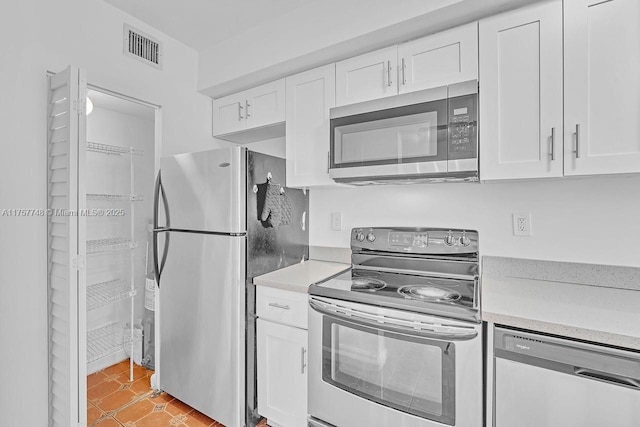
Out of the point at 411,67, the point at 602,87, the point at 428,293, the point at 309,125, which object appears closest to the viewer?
the point at 602,87

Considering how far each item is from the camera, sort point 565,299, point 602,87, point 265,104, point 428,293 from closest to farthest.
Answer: point 602,87 → point 565,299 → point 428,293 → point 265,104

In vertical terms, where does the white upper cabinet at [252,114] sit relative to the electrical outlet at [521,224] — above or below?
above

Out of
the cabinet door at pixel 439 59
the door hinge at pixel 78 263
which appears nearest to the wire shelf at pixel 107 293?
the door hinge at pixel 78 263

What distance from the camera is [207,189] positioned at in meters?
1.84

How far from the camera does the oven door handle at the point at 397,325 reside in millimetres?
1230

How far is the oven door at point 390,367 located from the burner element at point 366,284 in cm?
14

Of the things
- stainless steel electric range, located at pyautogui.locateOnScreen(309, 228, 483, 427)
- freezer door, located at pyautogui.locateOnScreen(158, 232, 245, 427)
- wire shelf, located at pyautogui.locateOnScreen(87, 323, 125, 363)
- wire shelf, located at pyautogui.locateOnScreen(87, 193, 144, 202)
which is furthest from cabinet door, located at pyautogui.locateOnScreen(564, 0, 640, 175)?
wire shelf, located at pyautogui.locateOnScreen(87, 323, 125, 363)

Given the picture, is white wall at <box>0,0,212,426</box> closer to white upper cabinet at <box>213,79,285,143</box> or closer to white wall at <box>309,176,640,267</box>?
white upper cabinet at <box>213,79,285,143</box>

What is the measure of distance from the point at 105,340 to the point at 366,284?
2205 millimetres

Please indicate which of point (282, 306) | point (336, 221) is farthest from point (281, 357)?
point (336, 221)

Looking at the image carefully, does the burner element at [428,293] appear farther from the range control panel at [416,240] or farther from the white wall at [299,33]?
the white wall at [299,33]

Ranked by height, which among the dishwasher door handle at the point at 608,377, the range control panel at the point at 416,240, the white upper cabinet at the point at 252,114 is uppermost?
the white upper cabinet at the point at 252,114

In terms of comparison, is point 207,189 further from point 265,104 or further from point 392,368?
point 392,368

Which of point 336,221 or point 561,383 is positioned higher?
point 336,221
